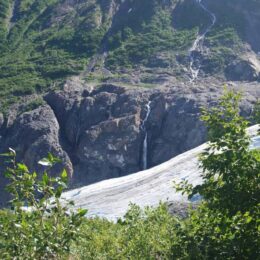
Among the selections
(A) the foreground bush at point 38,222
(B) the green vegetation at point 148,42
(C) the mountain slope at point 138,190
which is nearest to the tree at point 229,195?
(A) the foreground bush at point 38,222

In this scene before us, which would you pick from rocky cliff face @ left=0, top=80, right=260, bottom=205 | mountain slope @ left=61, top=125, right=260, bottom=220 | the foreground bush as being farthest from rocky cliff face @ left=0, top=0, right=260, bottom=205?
the foreground bush

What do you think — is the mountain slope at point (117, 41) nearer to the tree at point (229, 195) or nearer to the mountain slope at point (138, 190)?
the mountain slope at point (138, 190)

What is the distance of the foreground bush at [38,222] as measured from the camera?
169 inches

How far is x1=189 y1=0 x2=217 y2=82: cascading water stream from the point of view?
56.6 m

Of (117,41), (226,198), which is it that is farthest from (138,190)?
(117,41)

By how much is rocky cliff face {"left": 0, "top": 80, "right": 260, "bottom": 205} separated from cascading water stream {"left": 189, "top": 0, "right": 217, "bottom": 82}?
5.57 meters

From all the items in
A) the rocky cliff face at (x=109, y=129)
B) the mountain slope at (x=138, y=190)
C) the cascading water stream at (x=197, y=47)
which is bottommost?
the mountain slope at (x=138, y=190)

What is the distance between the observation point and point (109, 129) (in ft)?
153

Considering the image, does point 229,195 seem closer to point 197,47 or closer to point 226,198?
point 226,198

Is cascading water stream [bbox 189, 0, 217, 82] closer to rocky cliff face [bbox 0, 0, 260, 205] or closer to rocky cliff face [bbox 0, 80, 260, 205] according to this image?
rocky cliff face [bbox 0, 0, 260, 205]

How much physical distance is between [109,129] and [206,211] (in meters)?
40.2

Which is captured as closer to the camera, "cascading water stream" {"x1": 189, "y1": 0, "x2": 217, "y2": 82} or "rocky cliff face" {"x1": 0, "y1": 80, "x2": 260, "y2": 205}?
"rocky cliff face" {"x1": 0, "y1": 80, "x2": 260, "y2": 205}

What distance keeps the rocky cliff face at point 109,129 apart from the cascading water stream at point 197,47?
5.57m

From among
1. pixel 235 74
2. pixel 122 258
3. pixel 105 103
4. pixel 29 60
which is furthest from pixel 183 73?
pixel 122 258
